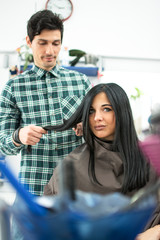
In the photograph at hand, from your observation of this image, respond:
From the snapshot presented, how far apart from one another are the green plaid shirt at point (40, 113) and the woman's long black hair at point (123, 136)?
24cm

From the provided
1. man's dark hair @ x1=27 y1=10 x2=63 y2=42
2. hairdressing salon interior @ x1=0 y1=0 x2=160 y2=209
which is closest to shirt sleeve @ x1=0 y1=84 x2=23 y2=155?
man's dark hair @ x1=27 y1=10 x2=63 y2=42

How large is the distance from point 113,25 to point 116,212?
406 centimetres

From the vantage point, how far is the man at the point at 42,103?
5.64 ft

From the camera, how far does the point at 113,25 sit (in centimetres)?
418

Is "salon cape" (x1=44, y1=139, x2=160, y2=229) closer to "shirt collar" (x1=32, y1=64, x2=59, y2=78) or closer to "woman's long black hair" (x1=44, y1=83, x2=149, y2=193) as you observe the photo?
"woman's long black hair" (x1=44, y1=83, x2=149, y2=193)

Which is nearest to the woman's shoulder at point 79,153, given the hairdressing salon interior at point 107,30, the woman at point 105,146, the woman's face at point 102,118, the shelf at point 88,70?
the woman at point 105,146

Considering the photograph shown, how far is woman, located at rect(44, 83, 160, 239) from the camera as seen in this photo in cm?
137

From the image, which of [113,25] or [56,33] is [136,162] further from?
[113,25]

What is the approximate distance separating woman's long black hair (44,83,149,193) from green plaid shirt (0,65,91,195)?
24 cm

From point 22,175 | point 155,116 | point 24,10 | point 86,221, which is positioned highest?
point 24,10

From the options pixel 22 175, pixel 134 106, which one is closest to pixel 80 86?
pixel 22 175

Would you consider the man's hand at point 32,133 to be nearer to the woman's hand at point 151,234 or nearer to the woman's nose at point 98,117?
the woman's nose at point 98,117

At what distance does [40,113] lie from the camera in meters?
1.78

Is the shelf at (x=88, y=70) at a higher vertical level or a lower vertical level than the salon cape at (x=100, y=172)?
higher
